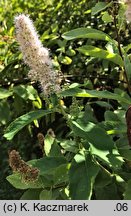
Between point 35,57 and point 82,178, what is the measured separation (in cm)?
48

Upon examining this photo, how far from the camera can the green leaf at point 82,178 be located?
1741 millimetres

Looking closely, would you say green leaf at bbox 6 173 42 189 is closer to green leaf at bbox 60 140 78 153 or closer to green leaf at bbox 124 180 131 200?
green leaf at bbox 60 140 78 153

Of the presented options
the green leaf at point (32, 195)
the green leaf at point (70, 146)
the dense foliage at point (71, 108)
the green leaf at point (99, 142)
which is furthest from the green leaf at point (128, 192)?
the green leaf at point (32, 195)

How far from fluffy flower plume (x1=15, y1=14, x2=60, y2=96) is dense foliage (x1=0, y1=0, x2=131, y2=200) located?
0.20 ft

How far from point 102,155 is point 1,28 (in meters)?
2.09

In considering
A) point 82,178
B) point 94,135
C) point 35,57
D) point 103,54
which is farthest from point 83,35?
point 82,178

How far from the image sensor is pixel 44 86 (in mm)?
1922

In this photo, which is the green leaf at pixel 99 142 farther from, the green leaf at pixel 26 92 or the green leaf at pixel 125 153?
the green leaf at pixel 26 92

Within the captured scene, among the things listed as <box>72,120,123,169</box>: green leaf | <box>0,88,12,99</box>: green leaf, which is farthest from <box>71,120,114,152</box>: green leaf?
<box>0,88,12,99</box>: green leaf

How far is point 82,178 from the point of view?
1783 mm

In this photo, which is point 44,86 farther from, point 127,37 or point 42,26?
point 42,26

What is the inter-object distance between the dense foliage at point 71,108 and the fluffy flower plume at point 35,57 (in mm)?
60

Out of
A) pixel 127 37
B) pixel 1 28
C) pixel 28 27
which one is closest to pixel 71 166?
pixel 28 27

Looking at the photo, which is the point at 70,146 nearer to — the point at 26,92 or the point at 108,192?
the point at 108,192
